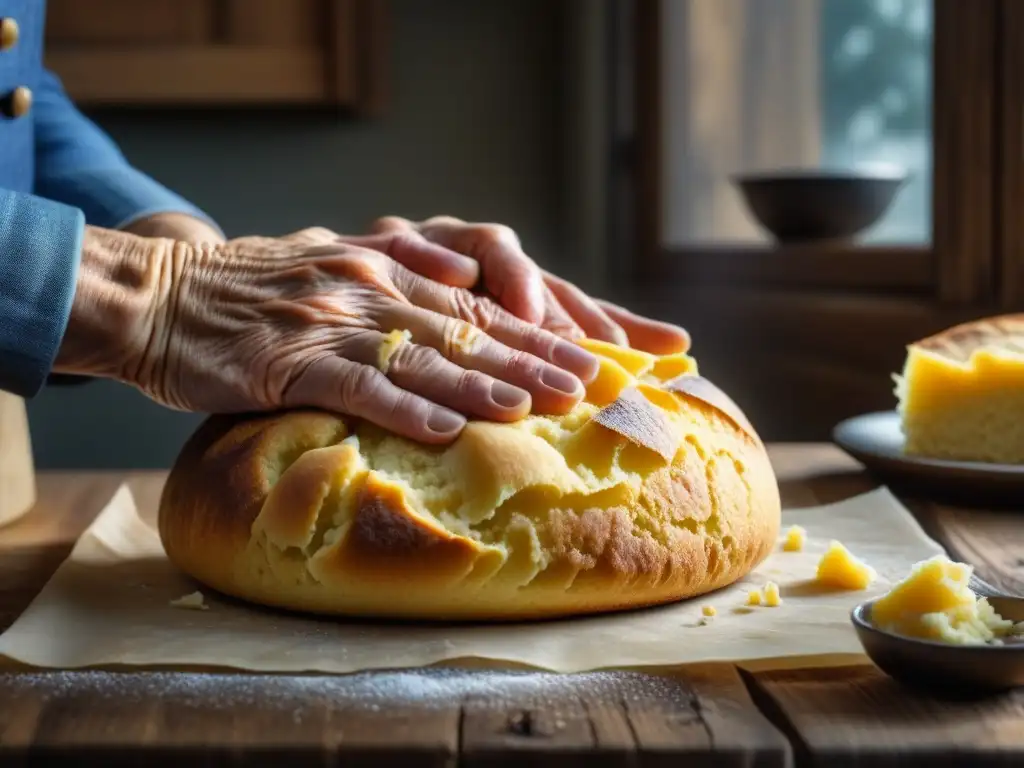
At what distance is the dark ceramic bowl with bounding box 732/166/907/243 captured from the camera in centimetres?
227

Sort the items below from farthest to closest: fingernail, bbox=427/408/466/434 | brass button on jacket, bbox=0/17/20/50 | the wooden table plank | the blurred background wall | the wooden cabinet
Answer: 1. the blurred background wall
2. the wooden cabinet
3. brass button on jacket, bbox=0/17/20/50
4. fingernail, bbox=427/408/466/434
5. the wooden table plank

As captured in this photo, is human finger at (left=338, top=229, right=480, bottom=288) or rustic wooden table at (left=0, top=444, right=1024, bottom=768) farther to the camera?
human finger at (left=338, top=229, right=480, bottom=288)

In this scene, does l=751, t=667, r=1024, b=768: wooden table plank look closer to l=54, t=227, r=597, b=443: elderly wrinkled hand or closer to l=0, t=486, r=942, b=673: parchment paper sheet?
l=0, t=486, r=942, b=673: parchment paper sheet

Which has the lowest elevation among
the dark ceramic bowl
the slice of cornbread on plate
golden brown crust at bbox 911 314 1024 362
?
the slice of cornbread on plate

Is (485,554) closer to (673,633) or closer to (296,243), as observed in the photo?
Result: (673,633)

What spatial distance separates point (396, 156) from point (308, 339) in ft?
6.82

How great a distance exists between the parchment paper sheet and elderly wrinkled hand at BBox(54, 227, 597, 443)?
0.16 m

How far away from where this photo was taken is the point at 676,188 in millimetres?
2924

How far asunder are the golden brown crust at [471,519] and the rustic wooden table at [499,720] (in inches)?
4.3

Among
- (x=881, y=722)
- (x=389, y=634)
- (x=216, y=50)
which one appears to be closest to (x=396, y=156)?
(x=216, y=50)

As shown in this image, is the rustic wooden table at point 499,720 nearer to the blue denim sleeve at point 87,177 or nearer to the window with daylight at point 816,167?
the blue denim sleeve at point 87,177

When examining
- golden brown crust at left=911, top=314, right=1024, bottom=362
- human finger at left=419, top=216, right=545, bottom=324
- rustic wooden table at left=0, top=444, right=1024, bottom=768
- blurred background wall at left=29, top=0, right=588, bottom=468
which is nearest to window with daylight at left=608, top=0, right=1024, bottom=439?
blurred background wall at left=29, top=0, right=588, bottom=468

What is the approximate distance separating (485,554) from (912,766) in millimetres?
335

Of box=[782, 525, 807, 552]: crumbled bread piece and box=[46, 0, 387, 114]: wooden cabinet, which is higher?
box=[46, 0, 387, 114]: wooden cabinet
